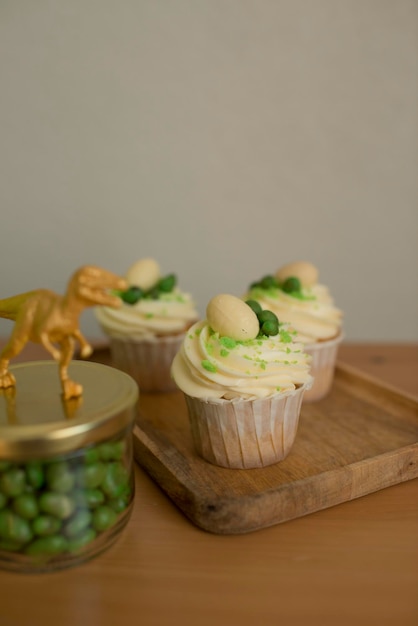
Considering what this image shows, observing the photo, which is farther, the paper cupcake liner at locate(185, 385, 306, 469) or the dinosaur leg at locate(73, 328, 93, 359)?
the paper cupcake liner at locate(185, 385, 306, 469)

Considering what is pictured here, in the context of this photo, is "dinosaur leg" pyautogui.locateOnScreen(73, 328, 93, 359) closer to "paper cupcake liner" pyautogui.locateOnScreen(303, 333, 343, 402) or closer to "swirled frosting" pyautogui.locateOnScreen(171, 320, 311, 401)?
"swirled frosting" pyautogui.locateOnScreen(171, 320, 311, 401)

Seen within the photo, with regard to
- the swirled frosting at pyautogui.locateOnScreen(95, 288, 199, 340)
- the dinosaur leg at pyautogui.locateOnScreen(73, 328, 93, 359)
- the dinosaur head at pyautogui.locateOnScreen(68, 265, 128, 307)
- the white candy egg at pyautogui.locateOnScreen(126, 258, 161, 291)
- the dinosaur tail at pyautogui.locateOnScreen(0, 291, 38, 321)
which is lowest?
the swirled frosting at pyautogui.locateOnScreen(95, 288, 199, 340)

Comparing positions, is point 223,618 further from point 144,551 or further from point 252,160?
point 252,160

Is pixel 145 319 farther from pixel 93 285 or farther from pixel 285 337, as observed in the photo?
pixel 93 285

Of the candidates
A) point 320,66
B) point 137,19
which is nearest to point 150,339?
point 137,19

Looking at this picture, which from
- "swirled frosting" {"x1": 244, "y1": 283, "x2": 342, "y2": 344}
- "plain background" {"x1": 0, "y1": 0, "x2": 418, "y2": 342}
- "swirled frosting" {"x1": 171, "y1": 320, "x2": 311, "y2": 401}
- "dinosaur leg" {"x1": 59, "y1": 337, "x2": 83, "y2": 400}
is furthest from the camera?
"plain background" {"x1": 0, "y1": 0, "x2": 418, "y2": 342}

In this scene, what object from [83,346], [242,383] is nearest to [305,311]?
[242,383]

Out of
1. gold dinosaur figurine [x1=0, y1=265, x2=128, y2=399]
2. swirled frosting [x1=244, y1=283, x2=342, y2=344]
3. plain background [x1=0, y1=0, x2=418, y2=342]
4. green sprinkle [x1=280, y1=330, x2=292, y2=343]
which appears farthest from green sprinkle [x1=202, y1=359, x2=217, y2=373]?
plain background [x1=0, y1=0, x2=418, y2=342]

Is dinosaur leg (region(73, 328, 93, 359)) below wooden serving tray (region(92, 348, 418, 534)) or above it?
above

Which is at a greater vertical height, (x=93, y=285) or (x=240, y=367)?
(x=93, y=285)
